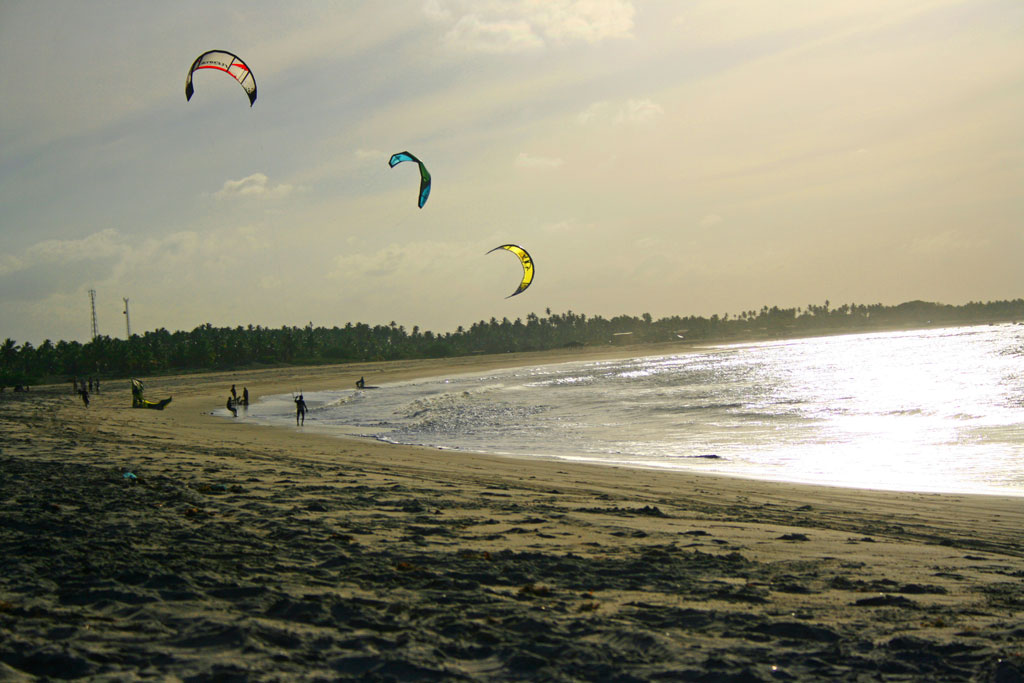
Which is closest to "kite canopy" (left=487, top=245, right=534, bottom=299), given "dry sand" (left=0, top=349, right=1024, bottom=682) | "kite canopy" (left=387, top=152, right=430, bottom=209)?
"kite canopy" (left=387, top=152, right=430, bottom=209)

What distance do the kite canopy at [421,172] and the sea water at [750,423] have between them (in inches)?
227

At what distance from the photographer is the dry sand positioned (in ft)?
11.6

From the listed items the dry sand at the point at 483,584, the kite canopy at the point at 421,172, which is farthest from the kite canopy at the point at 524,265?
the dry sand at the point at 483,584

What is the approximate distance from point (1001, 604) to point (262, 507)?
570 cm

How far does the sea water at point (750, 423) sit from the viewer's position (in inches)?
513

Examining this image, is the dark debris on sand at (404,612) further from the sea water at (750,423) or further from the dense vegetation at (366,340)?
the dense vegetation at (366,340)

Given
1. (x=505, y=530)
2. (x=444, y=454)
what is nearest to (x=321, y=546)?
(x=505, y=530)

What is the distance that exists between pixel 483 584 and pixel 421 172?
13952mm

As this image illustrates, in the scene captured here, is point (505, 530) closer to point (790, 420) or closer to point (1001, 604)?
point (1001, 604)

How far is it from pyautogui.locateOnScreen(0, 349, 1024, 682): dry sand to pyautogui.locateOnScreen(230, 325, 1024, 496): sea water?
4.41m

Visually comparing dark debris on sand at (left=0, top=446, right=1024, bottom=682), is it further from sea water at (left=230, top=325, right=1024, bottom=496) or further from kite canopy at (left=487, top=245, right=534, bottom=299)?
kite canopy at (left=487, top=245, right=534, bottom=299)

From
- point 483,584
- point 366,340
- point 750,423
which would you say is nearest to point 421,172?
point 750,423

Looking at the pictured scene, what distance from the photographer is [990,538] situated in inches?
269

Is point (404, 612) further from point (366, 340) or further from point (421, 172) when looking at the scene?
point (366, 340)
